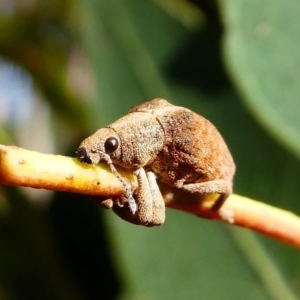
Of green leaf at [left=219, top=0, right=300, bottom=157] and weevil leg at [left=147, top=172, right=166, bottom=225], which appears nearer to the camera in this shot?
weevil leg at [left=147, top=172, right=166, bottom=225]

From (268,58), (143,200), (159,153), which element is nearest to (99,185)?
(143,200)

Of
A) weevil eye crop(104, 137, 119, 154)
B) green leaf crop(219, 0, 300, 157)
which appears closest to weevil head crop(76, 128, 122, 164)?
weevil eye crop(104, 137, 119, 154)

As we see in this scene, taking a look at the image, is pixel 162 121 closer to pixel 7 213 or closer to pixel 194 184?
pixel 194 184

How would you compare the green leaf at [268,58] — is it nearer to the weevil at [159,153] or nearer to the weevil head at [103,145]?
the weevil at [159,153]

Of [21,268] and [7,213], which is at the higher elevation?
[7,213]

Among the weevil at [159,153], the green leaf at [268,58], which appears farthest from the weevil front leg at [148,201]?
the green leaf at [268,58]

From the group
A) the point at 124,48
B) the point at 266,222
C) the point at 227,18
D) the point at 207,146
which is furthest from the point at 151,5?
the point at 266,222

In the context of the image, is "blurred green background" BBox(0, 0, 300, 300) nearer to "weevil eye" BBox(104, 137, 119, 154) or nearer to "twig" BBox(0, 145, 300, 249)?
"twig" BBox(0, 145, 300, 249)
